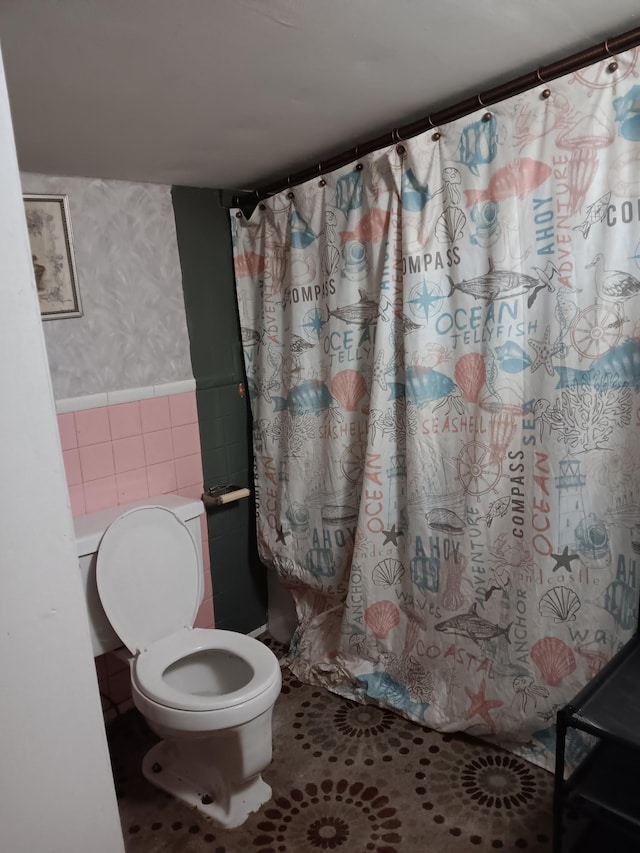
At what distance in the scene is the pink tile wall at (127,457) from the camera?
2.12 m

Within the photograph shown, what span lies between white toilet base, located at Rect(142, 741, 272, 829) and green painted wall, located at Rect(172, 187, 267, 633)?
0.68 meters

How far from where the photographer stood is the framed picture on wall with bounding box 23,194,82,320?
199cm

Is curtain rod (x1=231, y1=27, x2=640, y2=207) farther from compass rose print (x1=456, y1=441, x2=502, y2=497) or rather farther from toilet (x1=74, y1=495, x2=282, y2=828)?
toilet (x1=74, y1=495, x2=282, y2=828)

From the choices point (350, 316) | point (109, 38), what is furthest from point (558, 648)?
point (109, 38)

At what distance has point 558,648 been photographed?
1.76m

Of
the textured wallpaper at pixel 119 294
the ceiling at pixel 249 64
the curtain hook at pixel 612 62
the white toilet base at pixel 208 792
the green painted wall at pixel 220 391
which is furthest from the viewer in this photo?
the green painted wall at pixel 220 391

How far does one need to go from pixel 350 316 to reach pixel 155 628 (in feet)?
4.12

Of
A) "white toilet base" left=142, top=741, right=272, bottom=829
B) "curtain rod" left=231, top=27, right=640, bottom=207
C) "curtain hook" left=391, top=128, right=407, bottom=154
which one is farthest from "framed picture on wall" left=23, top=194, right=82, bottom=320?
"white toilet base" left=142, top=741, right=272, bottom=829

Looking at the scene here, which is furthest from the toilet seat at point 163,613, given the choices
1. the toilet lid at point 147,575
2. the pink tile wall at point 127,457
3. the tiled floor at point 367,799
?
the tiled floor at point 367,799

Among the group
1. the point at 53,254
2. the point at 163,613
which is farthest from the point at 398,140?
the point at 163,613

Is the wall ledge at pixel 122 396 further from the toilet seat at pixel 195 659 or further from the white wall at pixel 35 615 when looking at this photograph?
the white wall at pixel 35 615

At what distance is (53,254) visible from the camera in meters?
2.02

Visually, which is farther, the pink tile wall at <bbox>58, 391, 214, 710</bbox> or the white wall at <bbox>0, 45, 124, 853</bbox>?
the pink tile wall at <bbox>58, 391, 214, 710</bbox>

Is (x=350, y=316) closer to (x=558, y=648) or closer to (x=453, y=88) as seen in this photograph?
(x=453, y=88)
